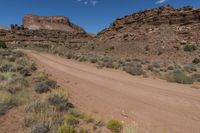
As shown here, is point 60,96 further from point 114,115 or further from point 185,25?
point 185,25

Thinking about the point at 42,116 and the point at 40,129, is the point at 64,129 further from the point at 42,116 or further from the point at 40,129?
the point at 42,116

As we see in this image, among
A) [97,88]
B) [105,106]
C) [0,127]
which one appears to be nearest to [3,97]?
[0,127]

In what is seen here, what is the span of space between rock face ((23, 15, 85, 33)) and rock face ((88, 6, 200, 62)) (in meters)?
75.7

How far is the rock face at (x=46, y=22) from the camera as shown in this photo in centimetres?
12388

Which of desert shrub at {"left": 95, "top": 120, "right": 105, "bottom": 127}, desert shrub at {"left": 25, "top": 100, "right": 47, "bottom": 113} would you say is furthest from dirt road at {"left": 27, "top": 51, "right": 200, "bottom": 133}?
desert shrub at {"left": 25, "top": 100, "right": 47, "bottom": 113}

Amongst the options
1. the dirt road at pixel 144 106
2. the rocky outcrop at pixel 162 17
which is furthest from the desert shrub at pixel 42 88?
the rocky outcrop at pixel 162 17

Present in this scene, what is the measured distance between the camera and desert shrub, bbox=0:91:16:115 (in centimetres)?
510

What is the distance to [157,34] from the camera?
1539 inches

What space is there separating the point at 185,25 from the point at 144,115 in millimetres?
38987

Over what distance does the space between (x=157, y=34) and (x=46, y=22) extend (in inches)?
4223

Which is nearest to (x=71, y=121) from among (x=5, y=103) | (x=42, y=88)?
(x=5, y=103)

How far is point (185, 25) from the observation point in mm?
39219

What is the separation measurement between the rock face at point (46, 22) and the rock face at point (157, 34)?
75747 mm

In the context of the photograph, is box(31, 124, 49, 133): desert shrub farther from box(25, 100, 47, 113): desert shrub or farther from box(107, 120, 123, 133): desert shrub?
box(107, 120, 123, 133): desert shrub
